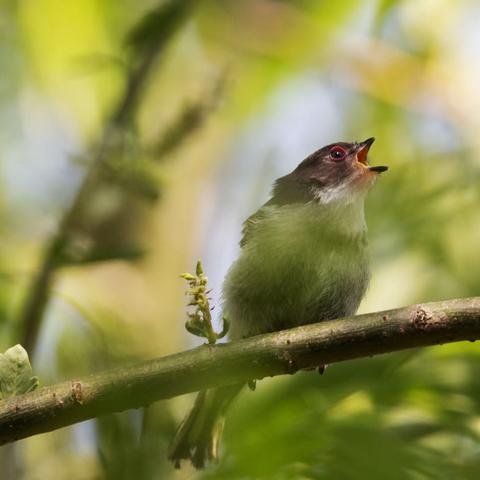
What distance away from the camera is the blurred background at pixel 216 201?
217 cm

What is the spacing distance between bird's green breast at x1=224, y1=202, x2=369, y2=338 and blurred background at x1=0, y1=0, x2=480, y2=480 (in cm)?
18

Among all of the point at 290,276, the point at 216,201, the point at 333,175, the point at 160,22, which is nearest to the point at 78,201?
the point at 160,22

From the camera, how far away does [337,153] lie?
5141 mm

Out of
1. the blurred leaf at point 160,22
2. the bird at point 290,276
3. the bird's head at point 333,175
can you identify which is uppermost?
the bird's head at point 333,175

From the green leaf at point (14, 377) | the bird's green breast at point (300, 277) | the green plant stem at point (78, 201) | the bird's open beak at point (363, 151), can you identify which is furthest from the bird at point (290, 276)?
the green leaf at point (14, 377)

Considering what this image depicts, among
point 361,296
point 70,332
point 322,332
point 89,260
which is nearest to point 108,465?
point 322,332

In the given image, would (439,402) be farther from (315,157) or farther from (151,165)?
(315,157)

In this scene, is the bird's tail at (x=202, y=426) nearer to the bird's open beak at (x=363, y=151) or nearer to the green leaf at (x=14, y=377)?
the green leaf at (x=14, y=377)

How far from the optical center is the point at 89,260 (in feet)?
9.37

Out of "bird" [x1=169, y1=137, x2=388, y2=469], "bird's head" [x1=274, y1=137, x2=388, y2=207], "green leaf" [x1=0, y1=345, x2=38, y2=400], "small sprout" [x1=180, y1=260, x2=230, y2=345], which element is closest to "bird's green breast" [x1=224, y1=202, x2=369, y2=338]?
"bird" [x1=169, y1=137, x2=388, y2=469]

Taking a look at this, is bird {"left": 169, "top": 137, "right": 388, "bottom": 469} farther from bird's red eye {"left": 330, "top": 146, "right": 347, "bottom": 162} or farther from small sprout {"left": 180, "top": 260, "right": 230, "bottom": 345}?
small sprout {"left": 180, "top": 260, "right": 230, "bottom": 345}

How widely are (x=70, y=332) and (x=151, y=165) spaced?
2.11ft

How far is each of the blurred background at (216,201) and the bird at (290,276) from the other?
0.51 ft

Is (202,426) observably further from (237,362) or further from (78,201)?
(237,362)
